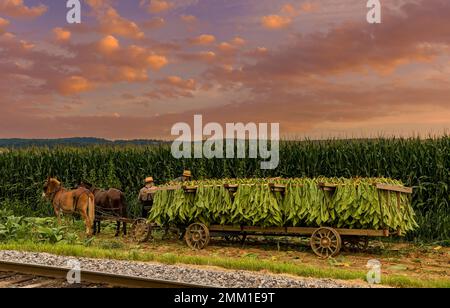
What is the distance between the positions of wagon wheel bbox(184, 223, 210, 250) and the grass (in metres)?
2.69

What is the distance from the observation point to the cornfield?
17.5 metres

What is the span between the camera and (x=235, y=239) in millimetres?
16250

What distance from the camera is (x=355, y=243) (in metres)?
13.9

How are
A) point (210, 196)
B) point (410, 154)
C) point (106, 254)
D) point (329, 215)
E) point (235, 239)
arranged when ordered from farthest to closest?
point (410, 154), point (235, 239), point (210, 196), point (329, 215), point (106, 254)

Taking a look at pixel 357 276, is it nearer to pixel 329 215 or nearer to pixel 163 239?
pixel 329 215

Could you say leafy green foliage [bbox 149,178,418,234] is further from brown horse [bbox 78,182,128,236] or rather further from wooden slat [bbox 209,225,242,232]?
brown horse [bbox 78,182,128,236]

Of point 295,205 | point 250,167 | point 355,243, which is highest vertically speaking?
point 250,167

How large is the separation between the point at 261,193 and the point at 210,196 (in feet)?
4.76

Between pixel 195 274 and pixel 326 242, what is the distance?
462cm

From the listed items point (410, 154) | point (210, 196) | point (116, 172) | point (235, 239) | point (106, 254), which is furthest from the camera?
point (116, 172)

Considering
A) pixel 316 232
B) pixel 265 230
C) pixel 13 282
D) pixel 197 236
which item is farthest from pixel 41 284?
pixel 316 232

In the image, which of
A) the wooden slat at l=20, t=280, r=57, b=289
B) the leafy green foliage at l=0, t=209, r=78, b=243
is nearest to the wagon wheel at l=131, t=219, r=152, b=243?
the leafy green foliage at l=0, t=209, r=78, b=243

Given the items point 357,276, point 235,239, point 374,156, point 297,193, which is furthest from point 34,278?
point 374,156

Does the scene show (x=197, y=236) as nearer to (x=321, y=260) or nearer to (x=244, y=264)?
(x=321, y=260)
